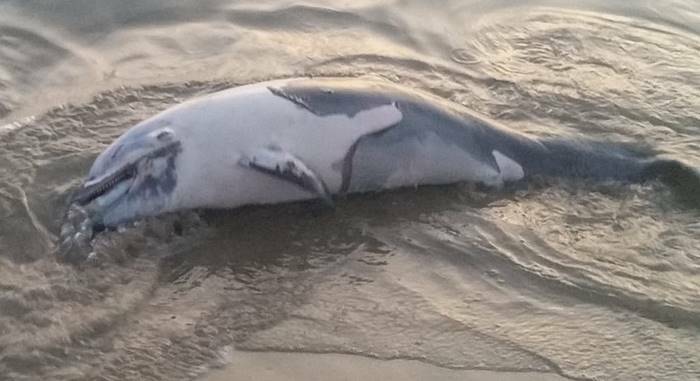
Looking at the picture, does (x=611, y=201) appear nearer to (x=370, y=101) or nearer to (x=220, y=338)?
(x=370, y=101)

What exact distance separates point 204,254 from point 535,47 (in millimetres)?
3299

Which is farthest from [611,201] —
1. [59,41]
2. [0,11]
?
[0,11]

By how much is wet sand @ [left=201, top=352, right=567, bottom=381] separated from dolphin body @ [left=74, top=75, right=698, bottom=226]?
995mm

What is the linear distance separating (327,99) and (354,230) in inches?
25.8

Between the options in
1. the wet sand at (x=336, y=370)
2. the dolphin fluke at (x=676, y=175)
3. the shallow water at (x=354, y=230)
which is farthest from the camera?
the dolphin fluke at (x=676, y=175)

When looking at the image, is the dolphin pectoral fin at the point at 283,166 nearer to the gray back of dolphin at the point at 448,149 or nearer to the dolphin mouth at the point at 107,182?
the gray back of dolphin at the point at 448,149

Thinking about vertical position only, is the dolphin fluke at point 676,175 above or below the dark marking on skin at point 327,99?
below

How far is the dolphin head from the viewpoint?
4.63 m

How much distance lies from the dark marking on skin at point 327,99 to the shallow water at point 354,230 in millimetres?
487

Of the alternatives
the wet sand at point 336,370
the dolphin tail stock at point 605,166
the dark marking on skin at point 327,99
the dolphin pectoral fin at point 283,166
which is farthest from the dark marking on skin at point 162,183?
the dolphin tail stock at point 605,166

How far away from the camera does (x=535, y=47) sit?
22.8 feet

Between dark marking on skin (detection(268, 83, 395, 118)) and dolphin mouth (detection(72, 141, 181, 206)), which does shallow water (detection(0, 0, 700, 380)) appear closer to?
dolphin mouth (detection(72, 141, 181, 206))

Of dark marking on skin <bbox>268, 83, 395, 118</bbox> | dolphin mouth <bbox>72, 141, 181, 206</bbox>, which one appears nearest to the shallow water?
dolphin mouth <bbox>72, 141, 181, 206</bbox>

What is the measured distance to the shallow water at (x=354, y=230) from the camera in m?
4.08
